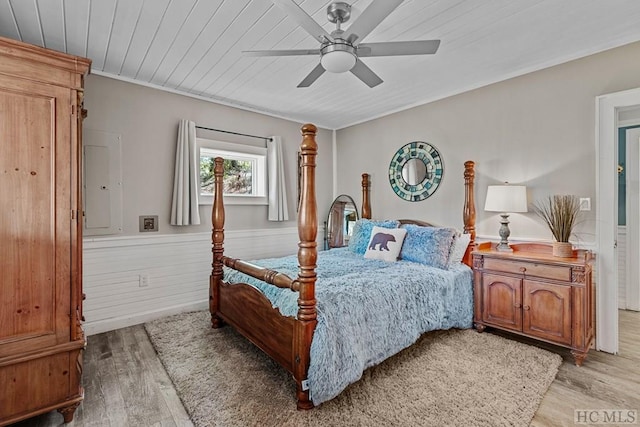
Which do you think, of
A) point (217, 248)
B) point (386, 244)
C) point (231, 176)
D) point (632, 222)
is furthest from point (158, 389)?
point (632, 222)

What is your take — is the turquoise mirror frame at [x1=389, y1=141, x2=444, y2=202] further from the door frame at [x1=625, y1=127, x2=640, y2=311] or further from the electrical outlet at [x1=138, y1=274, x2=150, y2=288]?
the electrical outlet at [x1=138, y1=274, x2=150, y2=288]

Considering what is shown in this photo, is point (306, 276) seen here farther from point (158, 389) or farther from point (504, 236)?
point (504, 236)

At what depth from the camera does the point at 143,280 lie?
10.9ft

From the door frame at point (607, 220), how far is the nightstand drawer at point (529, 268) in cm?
44

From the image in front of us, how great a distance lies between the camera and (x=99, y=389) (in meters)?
2.13

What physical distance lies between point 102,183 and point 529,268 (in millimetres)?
3922

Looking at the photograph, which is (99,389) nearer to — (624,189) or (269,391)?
(269,391)

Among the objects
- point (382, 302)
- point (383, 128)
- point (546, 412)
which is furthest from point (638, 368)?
point (383, 128)

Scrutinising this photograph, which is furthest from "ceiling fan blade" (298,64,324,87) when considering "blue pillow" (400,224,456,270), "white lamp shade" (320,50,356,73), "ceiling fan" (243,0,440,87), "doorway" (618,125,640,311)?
"doorway" (618,125,640,311)

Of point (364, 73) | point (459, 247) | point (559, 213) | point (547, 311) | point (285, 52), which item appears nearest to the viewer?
point (285, 52)

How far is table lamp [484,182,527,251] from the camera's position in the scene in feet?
9.27

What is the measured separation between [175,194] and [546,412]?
3.57 m

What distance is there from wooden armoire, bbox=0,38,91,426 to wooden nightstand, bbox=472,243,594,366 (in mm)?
3110

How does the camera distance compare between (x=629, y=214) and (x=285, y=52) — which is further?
(x=629, y=214)
